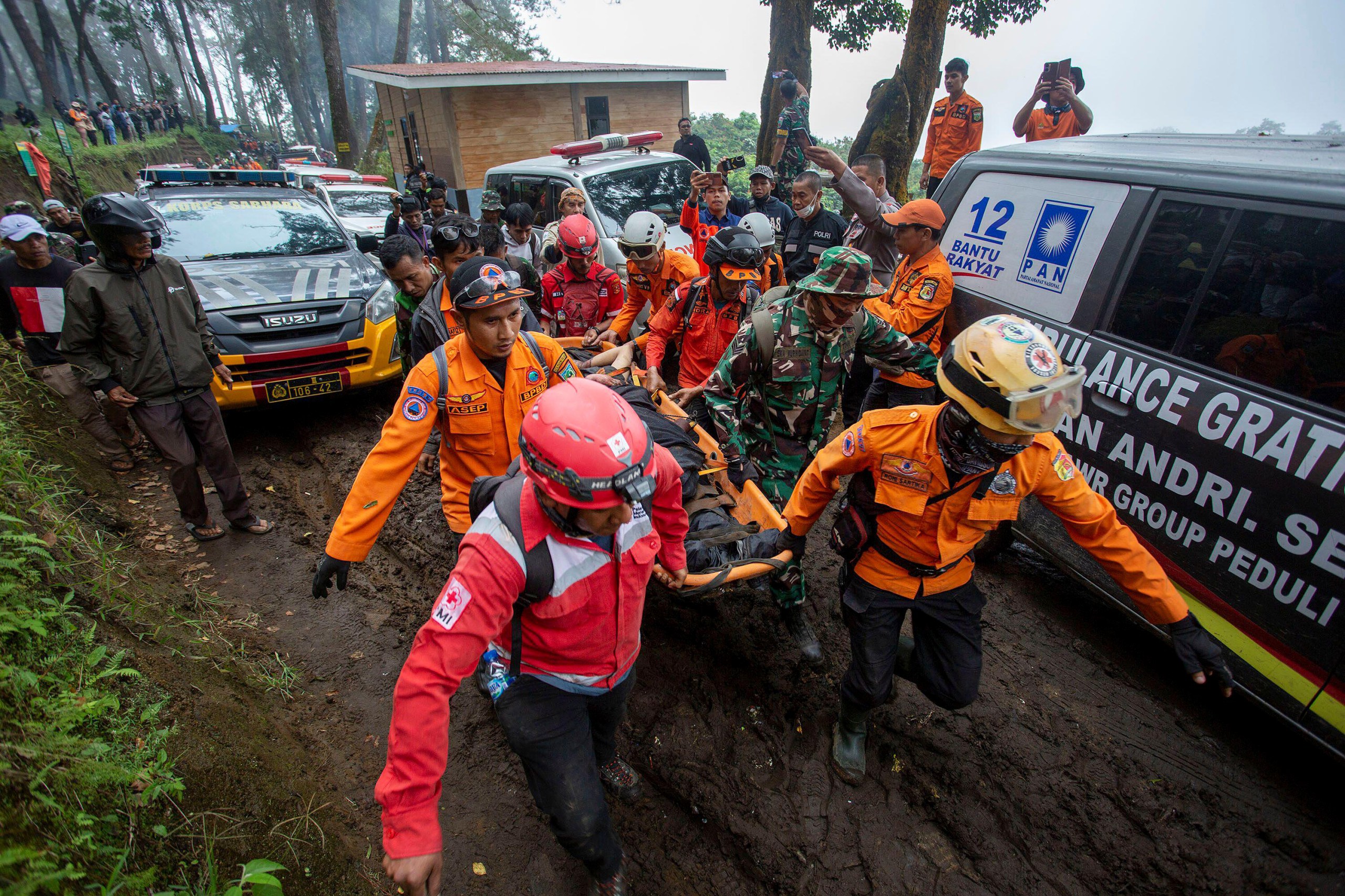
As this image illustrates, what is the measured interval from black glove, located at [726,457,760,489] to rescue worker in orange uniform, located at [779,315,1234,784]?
Answer: 27.4 inches

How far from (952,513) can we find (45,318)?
6.73m

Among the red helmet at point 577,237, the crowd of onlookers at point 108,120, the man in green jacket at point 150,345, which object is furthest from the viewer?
the crowd of onlookers at point 108,120

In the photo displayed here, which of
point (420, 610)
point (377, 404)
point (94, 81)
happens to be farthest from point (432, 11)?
point (420, 610)

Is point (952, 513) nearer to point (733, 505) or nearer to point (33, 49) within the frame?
point (733, 505)

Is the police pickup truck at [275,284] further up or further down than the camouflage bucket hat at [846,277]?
further down

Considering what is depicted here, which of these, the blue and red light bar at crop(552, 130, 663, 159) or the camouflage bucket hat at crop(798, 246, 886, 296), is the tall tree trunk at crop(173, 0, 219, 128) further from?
the camouflage bucket hat at crop(798, 246, 886, 296)

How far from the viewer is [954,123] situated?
7816mm

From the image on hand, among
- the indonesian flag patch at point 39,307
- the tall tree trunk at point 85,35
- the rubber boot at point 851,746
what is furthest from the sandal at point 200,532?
the tall tree trunk at point 85,35

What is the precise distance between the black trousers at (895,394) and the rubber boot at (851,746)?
1852mm

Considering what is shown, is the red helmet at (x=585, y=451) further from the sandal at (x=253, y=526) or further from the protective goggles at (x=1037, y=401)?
the sandal at (x=253, y=526)

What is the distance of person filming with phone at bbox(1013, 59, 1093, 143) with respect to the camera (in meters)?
6.57

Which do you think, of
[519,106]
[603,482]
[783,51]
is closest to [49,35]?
[519,106]

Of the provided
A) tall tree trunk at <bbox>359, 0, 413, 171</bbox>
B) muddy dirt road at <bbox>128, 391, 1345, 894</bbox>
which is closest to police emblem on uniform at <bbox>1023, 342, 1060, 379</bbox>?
muddy dirt road at <bbox>128, 391, 1345, 894</bbox>

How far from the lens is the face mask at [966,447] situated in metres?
2.08
